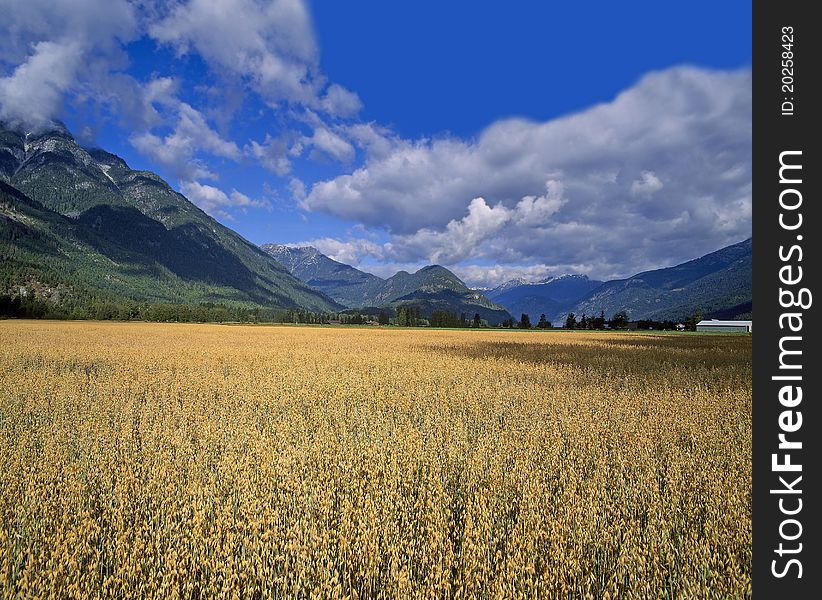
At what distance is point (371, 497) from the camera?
14.9ft

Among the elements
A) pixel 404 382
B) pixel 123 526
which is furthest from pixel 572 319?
pixel 123 526

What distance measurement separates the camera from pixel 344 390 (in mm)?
11023

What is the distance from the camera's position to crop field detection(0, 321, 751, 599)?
317cm

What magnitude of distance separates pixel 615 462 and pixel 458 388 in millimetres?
6000

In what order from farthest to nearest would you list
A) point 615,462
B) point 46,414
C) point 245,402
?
point 245,402
point 46,414
point 615,462

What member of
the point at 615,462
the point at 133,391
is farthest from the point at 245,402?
the point at 615,462

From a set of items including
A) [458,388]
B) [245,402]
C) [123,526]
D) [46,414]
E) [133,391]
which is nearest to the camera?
[123,526]

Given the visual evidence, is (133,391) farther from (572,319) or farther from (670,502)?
(572,319)

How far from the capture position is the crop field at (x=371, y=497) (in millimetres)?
3166
